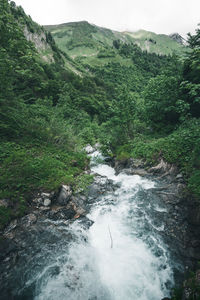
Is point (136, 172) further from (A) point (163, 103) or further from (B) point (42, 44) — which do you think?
(B) point (42, 44)

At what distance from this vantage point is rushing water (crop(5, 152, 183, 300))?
496 cm

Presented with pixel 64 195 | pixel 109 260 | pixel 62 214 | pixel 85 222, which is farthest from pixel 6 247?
pixel 109 260

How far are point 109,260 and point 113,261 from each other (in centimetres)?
17

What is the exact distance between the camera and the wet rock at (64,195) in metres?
8.13

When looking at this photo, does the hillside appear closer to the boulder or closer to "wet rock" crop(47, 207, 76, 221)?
"wet rock" crop(47, 207, 76, 221)

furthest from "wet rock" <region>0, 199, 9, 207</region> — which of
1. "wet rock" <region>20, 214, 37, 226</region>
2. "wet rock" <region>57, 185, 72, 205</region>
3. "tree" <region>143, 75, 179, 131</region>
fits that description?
"tree" <region>143, 75, 179, 131</region>

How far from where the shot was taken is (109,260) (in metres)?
6.04

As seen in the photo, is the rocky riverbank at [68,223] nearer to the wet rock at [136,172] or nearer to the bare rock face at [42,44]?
the wet rock at [136,172]

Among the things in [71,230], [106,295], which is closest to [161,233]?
[106,295]

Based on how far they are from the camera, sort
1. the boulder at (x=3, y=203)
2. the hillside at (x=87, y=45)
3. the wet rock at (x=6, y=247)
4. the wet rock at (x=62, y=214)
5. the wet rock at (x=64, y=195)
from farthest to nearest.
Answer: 1. the hillside at (x=87, y=45)
2. the wet rock at (x=64, y=195)
3. the wet rock at (x=62, y=214)
4. the boulder at (x=3, y=203)
5. the wet rock at (x=6, y=247)

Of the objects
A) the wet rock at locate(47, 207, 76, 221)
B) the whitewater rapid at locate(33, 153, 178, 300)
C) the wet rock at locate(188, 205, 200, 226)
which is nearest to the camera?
the whitewater rapid at locate(33, 153, 178, 300)

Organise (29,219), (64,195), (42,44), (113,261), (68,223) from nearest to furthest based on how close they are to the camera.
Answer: (113,261)
(29,219)
(68,223)
(64,195)
(42,44)

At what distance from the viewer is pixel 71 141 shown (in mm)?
14367

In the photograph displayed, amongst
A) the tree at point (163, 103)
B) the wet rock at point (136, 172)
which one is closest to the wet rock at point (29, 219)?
the wet rock at point (136, 172)
